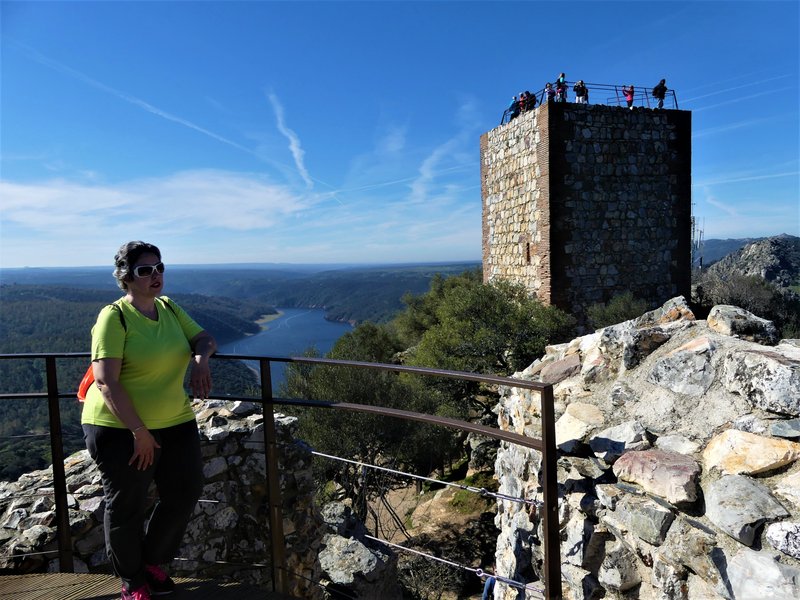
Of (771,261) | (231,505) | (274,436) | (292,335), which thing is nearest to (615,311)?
(231,505)

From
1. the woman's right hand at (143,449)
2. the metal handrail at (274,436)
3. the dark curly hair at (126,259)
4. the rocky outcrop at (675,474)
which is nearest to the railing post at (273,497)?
the metal handrail at (274,436)

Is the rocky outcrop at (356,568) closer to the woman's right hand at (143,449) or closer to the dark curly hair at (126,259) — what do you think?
the woman's right hand at (143,449)

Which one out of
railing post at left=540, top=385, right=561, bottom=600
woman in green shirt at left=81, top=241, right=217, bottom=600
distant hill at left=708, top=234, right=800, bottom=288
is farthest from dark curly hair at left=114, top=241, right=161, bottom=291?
distant hill at left=708, top=234, right=800, bottom=288

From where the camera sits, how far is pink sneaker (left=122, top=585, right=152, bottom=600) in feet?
7.80

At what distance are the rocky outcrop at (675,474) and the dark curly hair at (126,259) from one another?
243 centimetres

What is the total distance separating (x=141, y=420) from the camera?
2244mm

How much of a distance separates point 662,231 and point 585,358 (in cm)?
1024

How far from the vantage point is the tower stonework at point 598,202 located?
1248 centimetres

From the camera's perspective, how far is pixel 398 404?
11461mm

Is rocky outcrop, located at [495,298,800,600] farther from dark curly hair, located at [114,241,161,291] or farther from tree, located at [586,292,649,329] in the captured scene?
tree, located at [586,292,649,329]

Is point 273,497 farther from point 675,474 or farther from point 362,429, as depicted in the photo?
point 362,429

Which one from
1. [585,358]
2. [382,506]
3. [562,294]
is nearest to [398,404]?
[382,506]

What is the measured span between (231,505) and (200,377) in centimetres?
149

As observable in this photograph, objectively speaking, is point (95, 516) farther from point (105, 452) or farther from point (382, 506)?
point (382, 506)
